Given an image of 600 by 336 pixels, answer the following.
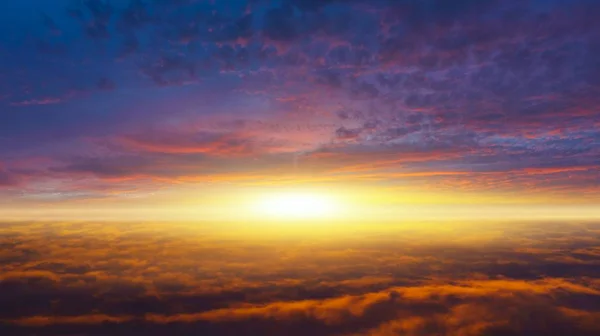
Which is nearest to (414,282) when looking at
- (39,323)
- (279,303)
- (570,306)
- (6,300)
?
(570,306)

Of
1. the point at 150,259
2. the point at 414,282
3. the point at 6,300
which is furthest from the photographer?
the point at 150,259

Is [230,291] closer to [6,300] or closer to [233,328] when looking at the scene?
[233,328]

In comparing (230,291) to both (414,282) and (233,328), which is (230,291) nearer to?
(233,328)

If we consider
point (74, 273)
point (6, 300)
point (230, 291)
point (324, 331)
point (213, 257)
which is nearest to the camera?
point (324, 331)

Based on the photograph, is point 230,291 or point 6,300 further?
point 230,291

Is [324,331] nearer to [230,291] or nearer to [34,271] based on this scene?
[230,291]

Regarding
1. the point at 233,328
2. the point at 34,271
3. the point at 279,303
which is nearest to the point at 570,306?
the point at 279,303

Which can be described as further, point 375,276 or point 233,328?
point 375,276

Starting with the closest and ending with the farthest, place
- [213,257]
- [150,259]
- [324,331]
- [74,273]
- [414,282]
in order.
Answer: [324,331], [414,282], [74,273], [150,259], [213,257]

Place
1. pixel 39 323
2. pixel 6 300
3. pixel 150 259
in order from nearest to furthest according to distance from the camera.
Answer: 1. pixel 39 323
2. pixel 6 300
3. pixel 150 259
